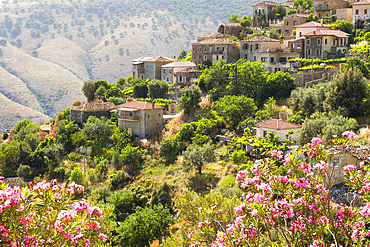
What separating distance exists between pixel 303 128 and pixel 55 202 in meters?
28.8

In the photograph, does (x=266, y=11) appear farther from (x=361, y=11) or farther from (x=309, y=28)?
(x=309, y=28)

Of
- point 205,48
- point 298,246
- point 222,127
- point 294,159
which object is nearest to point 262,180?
point 294,159

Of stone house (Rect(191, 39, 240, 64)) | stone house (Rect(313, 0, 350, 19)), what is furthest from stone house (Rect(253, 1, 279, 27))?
stone house (Rect(191, 39, 240, 64))

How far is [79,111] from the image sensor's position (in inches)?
2312

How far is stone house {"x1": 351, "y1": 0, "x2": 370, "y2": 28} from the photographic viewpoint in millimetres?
63250

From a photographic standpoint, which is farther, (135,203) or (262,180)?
(135,203)

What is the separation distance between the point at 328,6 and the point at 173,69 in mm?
31101

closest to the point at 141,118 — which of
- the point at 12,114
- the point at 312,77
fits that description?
the point at 312,77

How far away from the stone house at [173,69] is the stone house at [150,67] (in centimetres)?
246

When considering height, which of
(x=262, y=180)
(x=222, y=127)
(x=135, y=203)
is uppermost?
(x=262, y=180)

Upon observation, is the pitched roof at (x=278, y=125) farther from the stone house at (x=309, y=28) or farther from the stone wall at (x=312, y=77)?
the stone house at (x=309, y=28)

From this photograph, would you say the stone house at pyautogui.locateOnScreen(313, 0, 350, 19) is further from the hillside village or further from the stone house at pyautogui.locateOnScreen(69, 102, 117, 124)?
the stone house at pyautogui.locateOnScreen(69, 102, 117, 124)

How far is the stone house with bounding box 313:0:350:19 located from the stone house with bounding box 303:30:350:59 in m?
17.6

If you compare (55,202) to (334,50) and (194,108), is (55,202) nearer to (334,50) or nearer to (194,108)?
(194,108)
